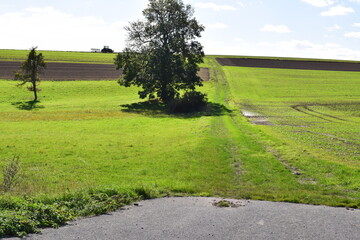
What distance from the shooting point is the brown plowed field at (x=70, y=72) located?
94244 mm

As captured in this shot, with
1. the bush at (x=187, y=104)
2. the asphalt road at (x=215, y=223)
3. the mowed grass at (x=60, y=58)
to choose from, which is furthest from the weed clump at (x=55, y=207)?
the mowed grass at (x=60, y=58)

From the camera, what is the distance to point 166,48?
62.4 metres

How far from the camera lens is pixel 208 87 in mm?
85375

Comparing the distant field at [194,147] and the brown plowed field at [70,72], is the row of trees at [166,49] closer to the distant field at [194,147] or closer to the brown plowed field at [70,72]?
the distant field at [194,147]

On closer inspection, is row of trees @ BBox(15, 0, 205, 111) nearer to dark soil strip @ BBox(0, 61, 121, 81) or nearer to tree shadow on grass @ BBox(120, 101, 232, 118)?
tree shadow on grass @ BBox(120, 101, 232, 118)

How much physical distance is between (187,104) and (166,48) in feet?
36.5

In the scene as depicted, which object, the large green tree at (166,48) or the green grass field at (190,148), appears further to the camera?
the large green tree at (166,48)

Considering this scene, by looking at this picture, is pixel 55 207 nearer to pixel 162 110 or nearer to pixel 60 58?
pixel 162 110

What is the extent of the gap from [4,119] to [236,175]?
1471 inches

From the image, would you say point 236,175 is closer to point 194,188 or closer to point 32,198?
point 194,188

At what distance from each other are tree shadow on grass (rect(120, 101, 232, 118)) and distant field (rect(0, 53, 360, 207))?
0.16 metres

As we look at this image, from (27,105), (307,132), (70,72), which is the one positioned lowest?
(27,105)

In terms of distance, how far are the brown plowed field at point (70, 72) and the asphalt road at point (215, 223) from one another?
276 feet

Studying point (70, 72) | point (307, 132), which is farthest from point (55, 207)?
point (70, 72)
